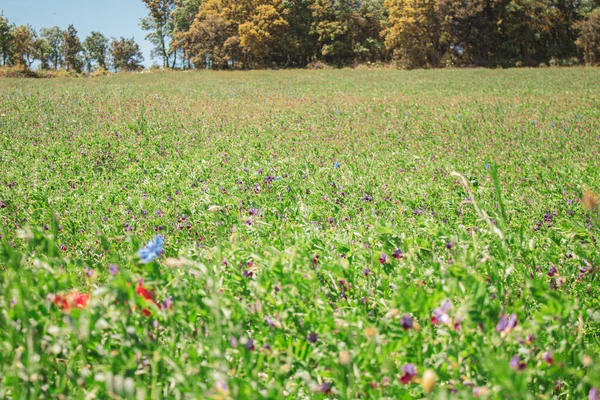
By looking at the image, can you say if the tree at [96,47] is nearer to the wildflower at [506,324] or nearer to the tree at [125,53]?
the tree at [125,53]

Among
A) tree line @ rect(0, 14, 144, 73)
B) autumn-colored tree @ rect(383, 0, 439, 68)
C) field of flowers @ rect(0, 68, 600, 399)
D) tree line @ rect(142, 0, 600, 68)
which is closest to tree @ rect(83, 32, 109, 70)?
tree line @ rect(0, 14, 144, 73)

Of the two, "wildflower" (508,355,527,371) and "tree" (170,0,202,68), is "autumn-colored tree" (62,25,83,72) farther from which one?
"wildflower" (508,355,527,371)

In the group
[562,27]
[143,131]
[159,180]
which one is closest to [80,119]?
[143,131]

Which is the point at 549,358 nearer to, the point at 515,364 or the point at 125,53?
the point at 515,364

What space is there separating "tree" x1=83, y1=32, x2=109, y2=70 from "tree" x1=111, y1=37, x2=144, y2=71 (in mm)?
3596

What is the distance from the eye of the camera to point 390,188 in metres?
4.73

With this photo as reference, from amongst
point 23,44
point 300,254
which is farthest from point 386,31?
point 23,44

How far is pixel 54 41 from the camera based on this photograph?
9275 centimetres

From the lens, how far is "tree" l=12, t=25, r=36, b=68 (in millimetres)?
73812

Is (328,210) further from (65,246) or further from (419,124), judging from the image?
(419,124)

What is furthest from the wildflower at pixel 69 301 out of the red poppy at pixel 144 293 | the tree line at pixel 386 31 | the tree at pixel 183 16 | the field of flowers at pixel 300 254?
the tree at pixel 183 16

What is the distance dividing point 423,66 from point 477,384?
47416 millimetres

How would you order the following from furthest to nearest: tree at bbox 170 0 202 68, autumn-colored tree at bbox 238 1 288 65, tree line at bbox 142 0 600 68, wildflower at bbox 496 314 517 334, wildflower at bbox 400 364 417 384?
tree at bbox 170 0 202 68
autumn-colored tree at bbox 238 1 288 65
tree line at bbox 142 0 600 68
wildflower at bbox 496 314 517 334
wildflower at bbox 400 364 417 384

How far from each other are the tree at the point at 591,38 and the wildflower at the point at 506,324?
46.2 metres
